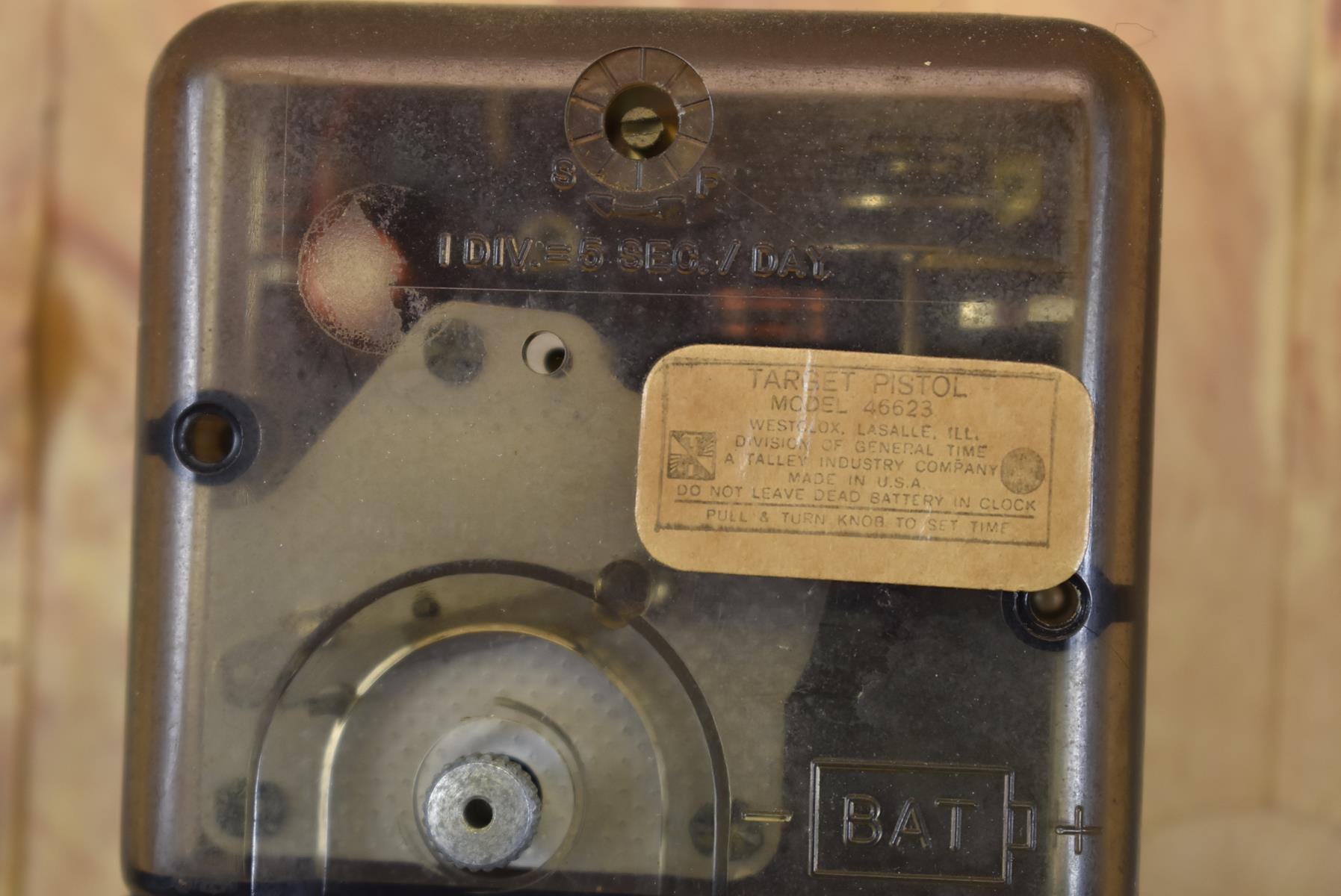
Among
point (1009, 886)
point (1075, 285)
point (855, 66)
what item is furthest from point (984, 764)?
point (855, 66)

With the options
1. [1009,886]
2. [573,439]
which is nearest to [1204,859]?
[1009,886]

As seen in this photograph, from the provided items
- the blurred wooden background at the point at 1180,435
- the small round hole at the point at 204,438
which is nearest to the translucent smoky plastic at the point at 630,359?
the small round hole at the point at 204,438

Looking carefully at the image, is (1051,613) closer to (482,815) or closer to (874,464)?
(874,464)

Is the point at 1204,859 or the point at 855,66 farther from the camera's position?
the point at 1204,859

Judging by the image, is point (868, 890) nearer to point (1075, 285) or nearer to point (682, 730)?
point (682, 730)

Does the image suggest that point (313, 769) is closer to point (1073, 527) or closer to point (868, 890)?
point (868, 890)

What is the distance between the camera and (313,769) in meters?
0.58

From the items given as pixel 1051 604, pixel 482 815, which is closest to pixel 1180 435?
pixel 1051 604

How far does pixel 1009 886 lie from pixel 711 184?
0.37m

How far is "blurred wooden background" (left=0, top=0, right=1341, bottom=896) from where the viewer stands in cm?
73

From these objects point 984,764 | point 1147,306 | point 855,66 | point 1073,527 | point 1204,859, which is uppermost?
point 855,66

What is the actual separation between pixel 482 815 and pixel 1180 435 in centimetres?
49

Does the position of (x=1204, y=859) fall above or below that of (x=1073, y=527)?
below

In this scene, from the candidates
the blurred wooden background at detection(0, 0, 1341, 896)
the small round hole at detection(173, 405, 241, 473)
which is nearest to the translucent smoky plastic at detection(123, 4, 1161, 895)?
the small round hole at detection(173, 405, 241, 473)
